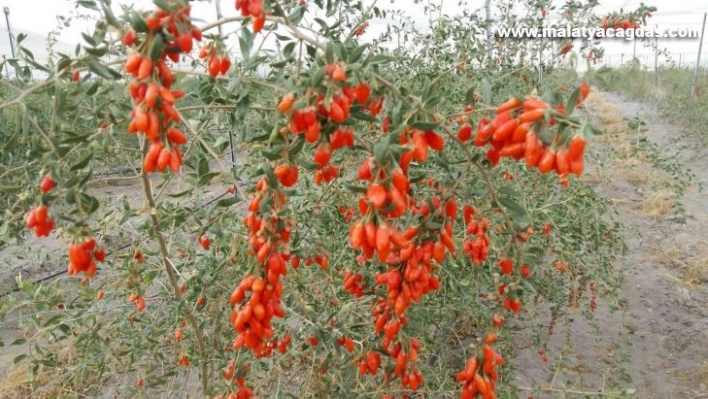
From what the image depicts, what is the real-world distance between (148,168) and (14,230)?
1.03 metres

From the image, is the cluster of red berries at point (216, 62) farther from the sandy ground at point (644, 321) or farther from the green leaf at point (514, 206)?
the sandy ground at point (644, 321)

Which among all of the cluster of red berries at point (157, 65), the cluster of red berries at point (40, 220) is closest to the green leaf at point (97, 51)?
the cluster of red berries at point (157, 65)

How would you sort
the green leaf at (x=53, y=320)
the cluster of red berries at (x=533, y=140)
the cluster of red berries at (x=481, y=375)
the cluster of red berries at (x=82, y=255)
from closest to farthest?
1. the cluster of red berries at (x=533, y=140)
2. the cluster of red berries at (x=82, y=255)
3. the cluster of red berries at (x=481, y=375)
4. the green leaf at (x=53, y=320)

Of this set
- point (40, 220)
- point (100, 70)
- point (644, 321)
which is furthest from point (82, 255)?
point (644, 321)

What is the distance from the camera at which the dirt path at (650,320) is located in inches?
139

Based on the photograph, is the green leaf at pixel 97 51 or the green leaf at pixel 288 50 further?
the green leaf at pixel 288 50

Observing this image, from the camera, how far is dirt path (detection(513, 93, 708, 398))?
3.53 metres

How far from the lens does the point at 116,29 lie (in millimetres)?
1151

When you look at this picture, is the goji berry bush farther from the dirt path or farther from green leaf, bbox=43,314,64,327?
the dirt path

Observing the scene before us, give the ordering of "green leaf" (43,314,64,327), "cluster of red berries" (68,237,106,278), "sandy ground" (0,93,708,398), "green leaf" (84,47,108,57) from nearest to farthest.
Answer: "green leaf" (84,47,108,57), "cluster of red berries" (68,237,106,278), "green leaf" (43,314,64,327), "sandy ground" (0,93,708,398)

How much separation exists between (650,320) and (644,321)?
5cm

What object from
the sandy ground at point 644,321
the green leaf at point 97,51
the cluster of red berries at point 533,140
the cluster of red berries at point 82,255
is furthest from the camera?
the sandy ground at point 644,321

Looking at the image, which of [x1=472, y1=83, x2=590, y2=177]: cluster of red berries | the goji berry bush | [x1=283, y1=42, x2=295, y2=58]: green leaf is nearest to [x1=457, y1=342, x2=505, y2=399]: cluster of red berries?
the goji berry bush

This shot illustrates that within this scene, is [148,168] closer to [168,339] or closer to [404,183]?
[404,183]
